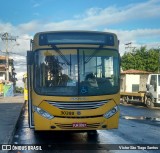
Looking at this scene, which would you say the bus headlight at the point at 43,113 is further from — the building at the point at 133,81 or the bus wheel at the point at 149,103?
the building at the point at 133,81

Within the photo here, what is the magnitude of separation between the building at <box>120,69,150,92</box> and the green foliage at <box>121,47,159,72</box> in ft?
89.3

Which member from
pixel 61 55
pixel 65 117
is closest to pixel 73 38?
pixel 61 55

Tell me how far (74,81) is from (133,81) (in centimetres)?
2682

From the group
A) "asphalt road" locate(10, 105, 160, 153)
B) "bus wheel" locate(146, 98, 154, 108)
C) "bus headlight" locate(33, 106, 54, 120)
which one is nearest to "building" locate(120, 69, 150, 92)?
"bus wheel" locate(146, 98, 154, 108)

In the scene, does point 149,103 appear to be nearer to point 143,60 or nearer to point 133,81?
point 133,81

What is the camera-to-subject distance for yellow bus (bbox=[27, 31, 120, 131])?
10.2 metres

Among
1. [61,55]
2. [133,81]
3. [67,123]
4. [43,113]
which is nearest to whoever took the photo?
[67,123]

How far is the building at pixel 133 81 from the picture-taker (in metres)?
36.0

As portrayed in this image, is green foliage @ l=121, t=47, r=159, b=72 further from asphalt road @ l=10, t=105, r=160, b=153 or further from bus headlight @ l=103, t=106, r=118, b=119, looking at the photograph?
bus headlight @ l=103, t=106, r=118, b=119

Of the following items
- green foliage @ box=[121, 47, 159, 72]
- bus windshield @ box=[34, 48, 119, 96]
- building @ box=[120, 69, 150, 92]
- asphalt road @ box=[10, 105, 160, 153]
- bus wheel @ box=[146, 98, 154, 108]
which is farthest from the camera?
green foliage @ box=[121, 47, 159, 72]

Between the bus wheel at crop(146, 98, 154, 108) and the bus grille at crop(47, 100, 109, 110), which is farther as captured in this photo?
the bus wheel at crop(146, 98, 154, 108)

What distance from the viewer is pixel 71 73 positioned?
34.3 ft

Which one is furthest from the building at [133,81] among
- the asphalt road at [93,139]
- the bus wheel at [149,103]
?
the asphalt road at [93,139]

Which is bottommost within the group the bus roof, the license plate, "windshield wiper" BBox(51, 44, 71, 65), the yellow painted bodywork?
the license plate
